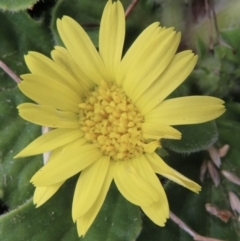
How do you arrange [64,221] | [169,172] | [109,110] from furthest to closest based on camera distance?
[64,221], [109,110], [169,172]

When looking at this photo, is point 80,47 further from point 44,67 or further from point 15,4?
point 15,4

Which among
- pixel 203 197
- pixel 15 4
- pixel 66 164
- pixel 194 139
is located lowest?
pixel 203 197

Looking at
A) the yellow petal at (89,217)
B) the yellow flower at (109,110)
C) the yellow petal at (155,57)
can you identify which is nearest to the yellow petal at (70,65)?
the yellow flower at (109,110)

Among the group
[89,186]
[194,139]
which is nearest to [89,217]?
[89,186]

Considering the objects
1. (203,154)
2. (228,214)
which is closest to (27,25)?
(203,154)

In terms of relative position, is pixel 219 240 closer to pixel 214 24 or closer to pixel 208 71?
pixel 208 71

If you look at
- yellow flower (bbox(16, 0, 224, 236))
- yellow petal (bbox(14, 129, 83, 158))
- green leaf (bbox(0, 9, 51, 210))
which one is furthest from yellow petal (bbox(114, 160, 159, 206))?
green leaf (bbox(0, 9, 51, 210))

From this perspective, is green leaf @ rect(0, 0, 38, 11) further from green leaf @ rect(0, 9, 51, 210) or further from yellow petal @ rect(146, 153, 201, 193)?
yellow petal @ rect(146, 153, 201, 193)
